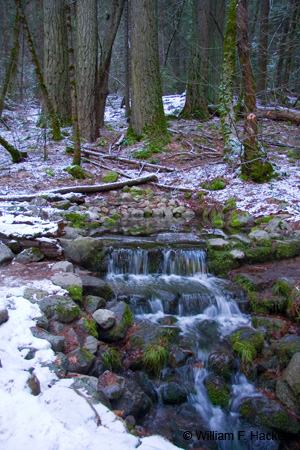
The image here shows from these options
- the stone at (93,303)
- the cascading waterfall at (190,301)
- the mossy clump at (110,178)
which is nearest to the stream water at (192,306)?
the cascading waterfall at (190,301)

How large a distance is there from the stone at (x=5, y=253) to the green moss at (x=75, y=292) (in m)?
1.31

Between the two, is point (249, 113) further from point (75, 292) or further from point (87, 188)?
point (75, 292)

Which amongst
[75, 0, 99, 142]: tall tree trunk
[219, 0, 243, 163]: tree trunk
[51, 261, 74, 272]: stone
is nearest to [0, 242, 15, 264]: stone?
[51, 261, 74, 272]: stone

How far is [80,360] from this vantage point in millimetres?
3398

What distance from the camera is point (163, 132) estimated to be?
1255 centimetres

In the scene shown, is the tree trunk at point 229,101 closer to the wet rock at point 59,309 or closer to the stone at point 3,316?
the wet rock at point 59,309

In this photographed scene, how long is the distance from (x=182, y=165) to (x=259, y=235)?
5.18 m

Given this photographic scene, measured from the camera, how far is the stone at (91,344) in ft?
12.3

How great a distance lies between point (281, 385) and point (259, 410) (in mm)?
375

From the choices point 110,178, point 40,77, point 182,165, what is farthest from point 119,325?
point 40,77

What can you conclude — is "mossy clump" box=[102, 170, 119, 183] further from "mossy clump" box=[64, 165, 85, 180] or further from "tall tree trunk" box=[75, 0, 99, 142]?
"tall tree trunk" box=[75, 0, 99, 142]

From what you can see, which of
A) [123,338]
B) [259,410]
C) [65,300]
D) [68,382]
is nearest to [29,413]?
[68,382]

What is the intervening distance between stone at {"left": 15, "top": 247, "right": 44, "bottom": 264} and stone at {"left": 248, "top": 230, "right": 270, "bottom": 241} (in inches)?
163

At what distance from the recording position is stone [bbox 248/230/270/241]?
261 inches
